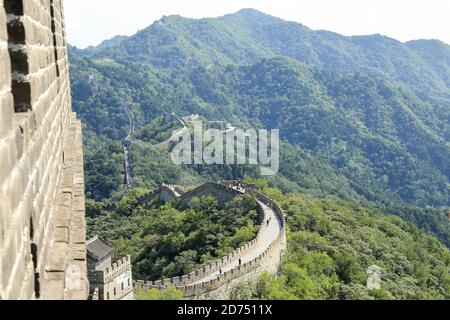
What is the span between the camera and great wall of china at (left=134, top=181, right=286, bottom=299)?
2961 cm

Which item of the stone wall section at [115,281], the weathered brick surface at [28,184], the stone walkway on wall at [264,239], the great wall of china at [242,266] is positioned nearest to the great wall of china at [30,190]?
the weathered brick surface at [28,184]

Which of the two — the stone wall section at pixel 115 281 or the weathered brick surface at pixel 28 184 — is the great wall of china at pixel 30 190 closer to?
the weathered brick surface at pixel 28 184

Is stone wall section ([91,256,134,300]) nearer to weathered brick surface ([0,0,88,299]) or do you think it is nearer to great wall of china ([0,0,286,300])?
great wall of china ([0,0,286,300])

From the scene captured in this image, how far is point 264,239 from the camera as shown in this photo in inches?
1586

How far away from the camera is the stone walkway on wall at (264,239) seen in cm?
3333

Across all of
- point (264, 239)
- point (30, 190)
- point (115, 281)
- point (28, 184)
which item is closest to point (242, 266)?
point (115, 281)

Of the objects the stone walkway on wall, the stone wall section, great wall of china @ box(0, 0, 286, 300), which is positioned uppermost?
great wall of china @ box(0, 0, 286, 300)

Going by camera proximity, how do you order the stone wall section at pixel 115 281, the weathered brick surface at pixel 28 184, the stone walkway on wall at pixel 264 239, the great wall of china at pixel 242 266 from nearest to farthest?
the weathered brick surface at pixel 28 184, the stone wall section at pixel 115 281, the great wall of china at pixel 242 266, the stone walkway on wall at pixel 264 239

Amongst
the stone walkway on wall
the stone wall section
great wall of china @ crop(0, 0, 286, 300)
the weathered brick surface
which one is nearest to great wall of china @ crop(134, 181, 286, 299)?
the stone walkway on wall

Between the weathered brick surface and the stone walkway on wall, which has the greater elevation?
the weathered brick surface

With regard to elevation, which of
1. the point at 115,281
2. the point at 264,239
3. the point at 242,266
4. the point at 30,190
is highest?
the point at 30,190

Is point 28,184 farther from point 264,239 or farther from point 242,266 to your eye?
point 264,239

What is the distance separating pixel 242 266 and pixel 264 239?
324 inches
